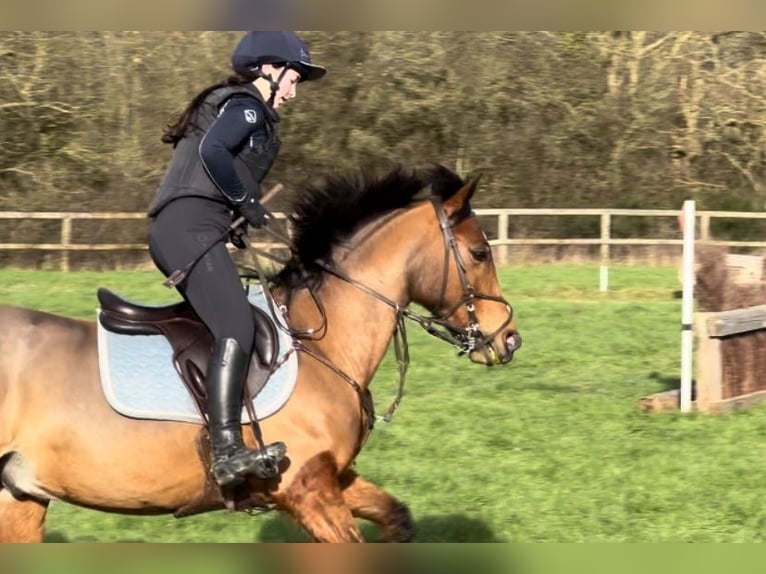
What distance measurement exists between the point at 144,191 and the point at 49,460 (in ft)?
58.6

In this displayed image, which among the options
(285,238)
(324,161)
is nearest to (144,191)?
(324,161)

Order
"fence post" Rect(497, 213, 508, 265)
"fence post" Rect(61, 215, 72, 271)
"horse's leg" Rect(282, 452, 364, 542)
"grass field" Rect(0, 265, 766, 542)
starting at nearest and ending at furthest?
"horse's leg" Rect(282, 452, 364, 542) < "grass field" Rect(0, 265, 766, 542) < "fence post" Rect(61, 215, 72, 271) < "fence post" Rect(497, 213, 508, 265)

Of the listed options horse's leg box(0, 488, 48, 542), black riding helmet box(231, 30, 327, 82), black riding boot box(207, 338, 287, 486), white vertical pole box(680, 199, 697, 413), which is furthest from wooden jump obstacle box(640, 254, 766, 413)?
horse's leg box(0, 488, 48, 542)

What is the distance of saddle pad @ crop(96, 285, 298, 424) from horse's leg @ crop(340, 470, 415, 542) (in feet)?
1.99

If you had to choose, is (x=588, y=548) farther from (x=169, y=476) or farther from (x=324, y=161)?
(x=324, y=161)

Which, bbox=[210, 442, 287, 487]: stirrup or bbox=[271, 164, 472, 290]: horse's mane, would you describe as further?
bbox=[271, 164, 472, 290]: horse's mane

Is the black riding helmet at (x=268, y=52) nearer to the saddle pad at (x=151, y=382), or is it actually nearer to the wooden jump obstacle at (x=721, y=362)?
the saddle pad at (x=151, y=382)

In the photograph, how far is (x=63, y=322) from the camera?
4477mm

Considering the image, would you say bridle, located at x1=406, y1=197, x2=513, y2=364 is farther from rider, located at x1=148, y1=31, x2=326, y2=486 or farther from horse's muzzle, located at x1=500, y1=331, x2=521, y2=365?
rider, located at x1=148, y1=31, x2=326, y2=486

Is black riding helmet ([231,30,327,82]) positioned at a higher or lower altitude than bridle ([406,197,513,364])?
higher

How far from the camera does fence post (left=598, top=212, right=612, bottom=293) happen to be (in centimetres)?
1816

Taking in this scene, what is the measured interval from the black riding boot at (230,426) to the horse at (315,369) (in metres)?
0.12

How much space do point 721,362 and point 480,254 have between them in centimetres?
481

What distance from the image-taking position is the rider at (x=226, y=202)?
418cm
